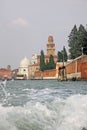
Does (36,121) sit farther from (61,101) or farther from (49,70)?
(49,70)

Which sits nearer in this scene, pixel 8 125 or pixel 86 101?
pixel 8 125

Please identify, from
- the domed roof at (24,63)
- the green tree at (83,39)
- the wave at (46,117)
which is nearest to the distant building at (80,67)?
the green tree at (83,39)

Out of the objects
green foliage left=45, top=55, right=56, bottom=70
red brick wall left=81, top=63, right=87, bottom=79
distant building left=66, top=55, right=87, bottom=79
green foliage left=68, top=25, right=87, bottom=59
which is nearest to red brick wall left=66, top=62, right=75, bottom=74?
distant building left=66, top=55, right=87, bottom=79

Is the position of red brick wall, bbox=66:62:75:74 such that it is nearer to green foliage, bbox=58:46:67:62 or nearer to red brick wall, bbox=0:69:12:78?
green foliage, bbox=58:46:67:62

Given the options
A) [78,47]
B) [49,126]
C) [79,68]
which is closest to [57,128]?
[49,126]

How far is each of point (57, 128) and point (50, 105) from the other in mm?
2041

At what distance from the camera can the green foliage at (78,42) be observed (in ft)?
251

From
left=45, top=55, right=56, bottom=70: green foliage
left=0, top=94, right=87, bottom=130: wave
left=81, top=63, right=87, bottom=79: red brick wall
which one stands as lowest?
left=0, top=94, right=87, bottom=130: wave

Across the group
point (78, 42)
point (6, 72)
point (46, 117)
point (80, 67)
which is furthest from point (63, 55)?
point (6, 72)

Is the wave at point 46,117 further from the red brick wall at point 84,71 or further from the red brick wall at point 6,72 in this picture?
the red brick wall at point 6,72

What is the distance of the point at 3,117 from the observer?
25.5 ft

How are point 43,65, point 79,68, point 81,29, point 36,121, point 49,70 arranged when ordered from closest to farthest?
point 36,121 < point 79,68 < point 81,29 < point 49,70 < point 43,65

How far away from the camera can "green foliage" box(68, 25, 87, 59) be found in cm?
7650

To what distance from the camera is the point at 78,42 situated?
77688mm
